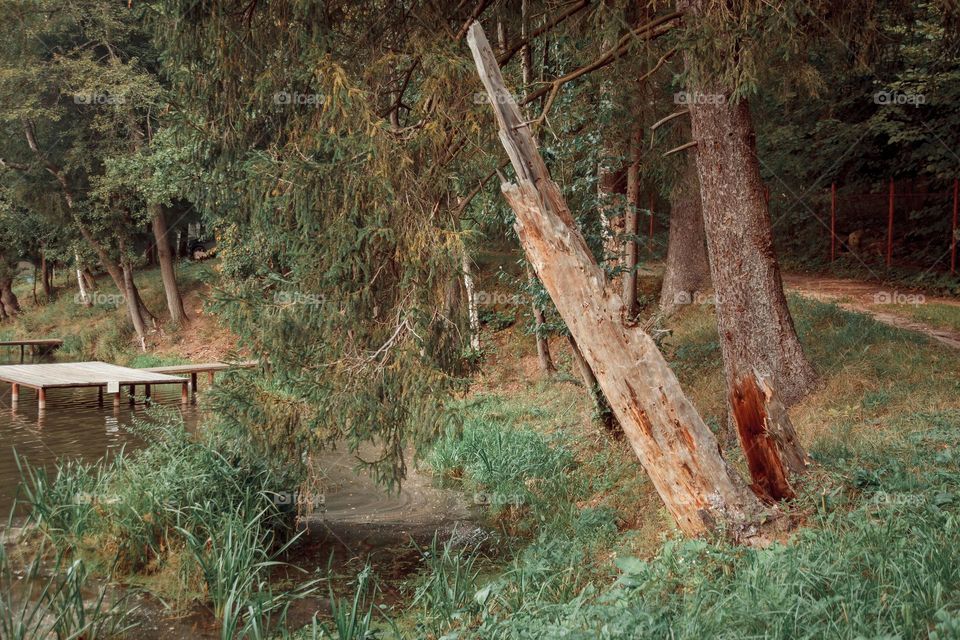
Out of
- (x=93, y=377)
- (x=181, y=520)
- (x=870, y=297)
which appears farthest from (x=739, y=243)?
(x=93, y=377)

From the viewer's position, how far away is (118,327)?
87.4 feet

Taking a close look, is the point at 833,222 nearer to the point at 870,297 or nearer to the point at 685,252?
the point at 870,297

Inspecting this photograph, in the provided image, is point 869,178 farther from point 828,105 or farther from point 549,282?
point 549,282

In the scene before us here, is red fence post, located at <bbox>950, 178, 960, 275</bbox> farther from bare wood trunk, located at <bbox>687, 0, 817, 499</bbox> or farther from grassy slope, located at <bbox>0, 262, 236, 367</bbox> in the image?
grassy slope, located at <bbox>0, 262, 236, 367</bbox>

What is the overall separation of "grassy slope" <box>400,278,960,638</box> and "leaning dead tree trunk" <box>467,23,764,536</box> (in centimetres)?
42

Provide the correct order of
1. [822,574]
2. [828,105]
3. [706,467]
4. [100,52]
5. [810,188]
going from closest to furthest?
[822,574] < [706,467] < [828,105] < [810,188] < [100,52]

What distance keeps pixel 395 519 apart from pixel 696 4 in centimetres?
620

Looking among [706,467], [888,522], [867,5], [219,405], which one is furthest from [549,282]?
[867,5]

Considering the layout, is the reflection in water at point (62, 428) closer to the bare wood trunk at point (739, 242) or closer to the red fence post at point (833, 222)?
the bare wood trunk at point (739, 242)

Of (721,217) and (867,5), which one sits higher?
(867,5)

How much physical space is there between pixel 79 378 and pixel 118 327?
1047 centimetres

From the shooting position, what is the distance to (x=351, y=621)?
498 cm

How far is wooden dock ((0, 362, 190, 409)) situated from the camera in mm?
16203

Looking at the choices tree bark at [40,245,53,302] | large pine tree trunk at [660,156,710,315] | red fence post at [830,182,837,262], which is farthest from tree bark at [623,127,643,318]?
tree bark at [40,245,53,302]
